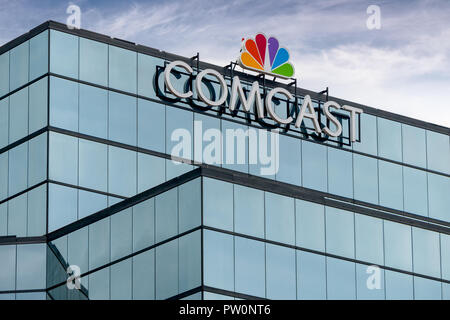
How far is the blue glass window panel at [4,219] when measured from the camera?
2571 inches

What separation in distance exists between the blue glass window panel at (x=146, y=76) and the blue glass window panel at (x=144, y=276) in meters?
14.8

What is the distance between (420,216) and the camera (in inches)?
2955

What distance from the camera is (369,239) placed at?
5734 centimetres

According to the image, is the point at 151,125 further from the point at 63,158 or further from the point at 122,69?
the point at 63,158

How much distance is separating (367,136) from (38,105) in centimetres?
1929

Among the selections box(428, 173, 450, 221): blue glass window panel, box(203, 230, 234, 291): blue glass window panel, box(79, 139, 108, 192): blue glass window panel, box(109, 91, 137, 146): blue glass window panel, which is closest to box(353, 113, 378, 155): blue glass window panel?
box(428, 173, 450, 221): blue glass window panel

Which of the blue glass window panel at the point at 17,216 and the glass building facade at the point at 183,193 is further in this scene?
the blue glass window panel at the point at 17,216

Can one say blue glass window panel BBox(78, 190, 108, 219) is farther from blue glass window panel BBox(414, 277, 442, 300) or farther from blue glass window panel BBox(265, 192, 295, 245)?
blue glass window panel BBox(414, 277, 442, 300)

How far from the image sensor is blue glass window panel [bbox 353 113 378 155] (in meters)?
73.9

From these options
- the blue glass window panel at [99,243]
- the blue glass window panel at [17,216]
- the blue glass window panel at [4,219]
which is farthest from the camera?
the blue glass window panel at [4,219]

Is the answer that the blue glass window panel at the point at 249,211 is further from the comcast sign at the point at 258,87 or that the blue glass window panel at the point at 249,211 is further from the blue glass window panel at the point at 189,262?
the comcast sign at the point at 258,87

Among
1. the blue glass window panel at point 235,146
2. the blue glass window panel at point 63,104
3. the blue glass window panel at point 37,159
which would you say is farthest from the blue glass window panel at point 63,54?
the blue glass window panel at point 235,146
